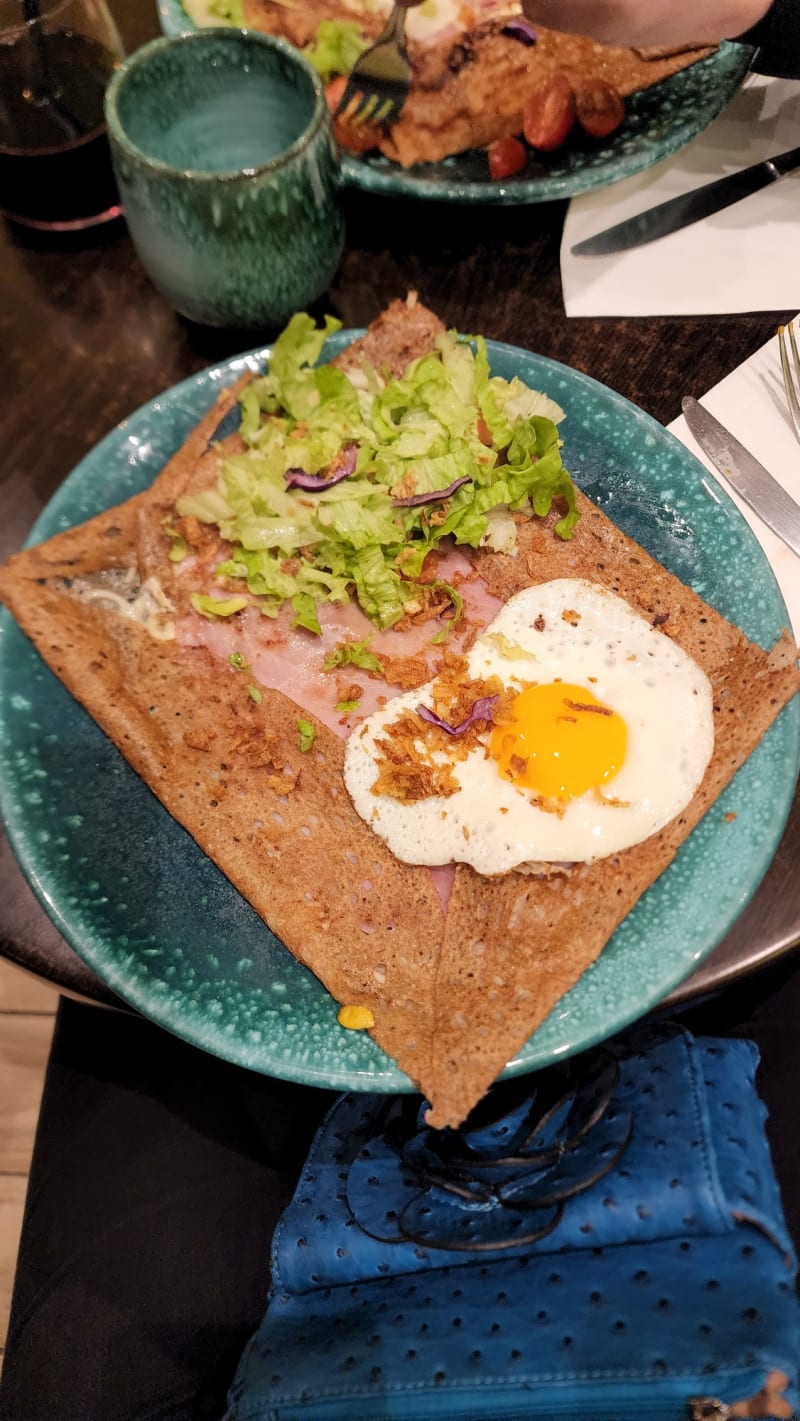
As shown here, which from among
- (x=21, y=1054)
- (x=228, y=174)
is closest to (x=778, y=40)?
(x=228, y=174)

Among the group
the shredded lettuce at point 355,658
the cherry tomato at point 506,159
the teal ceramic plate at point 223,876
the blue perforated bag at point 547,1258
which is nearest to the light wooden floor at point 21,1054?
the blue perforated bag at point 547,1258

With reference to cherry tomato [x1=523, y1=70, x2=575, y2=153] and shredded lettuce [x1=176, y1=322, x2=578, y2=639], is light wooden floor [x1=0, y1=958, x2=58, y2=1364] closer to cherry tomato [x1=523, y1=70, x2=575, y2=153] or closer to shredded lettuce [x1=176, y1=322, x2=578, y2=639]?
shredded lettuce [x1=176, y1=322, x2=578, y2=639]

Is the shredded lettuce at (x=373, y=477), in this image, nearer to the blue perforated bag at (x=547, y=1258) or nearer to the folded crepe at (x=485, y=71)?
the folded crepe at (x=485, y=71)

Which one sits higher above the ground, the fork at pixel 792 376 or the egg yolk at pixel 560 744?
the fork at pixel 792 376

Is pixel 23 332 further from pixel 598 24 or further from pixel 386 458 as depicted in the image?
pixel 598 24

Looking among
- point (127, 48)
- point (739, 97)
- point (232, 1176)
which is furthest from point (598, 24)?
point (232, 1176)
